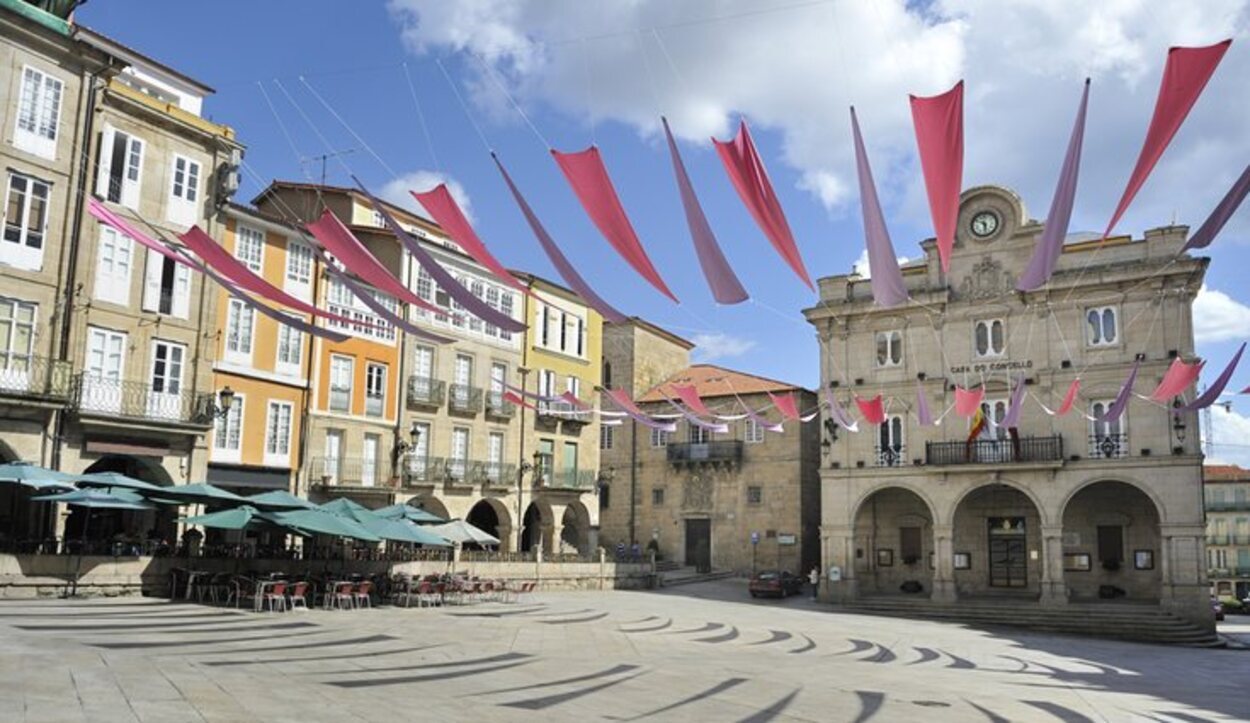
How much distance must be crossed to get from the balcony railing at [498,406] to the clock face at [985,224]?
19.2 m

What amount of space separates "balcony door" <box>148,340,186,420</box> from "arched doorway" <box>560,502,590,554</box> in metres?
18.2

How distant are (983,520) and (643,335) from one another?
20583 millimetres

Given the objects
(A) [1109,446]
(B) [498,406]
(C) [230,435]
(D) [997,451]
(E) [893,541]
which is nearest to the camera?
(C) [230,435]

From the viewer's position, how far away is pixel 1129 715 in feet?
42.1

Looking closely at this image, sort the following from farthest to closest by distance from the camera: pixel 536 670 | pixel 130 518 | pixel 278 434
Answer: pixel 278 434, pixel 130 518, pixel 536 670

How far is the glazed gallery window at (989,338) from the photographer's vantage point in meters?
35.6

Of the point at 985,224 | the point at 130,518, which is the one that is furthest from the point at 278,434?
the point at 985,224

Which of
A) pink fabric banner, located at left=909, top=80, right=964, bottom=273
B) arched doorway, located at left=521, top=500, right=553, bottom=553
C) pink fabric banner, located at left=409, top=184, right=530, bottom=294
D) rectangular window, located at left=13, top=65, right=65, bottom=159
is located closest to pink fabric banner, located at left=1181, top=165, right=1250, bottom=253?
pink fabric banner, located at left=909, top=80, right=964, bottom=273

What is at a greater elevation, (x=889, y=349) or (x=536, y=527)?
(x=889, y=349)

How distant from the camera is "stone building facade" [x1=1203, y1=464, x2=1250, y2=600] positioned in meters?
71.8

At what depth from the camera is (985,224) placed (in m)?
36.3

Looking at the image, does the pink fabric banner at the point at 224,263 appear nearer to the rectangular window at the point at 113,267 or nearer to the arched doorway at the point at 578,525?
the rectangular window at the point at 113,267

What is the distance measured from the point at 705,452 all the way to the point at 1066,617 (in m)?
18.1

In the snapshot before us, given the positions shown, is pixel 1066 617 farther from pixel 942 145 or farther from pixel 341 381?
pixel 942 145
